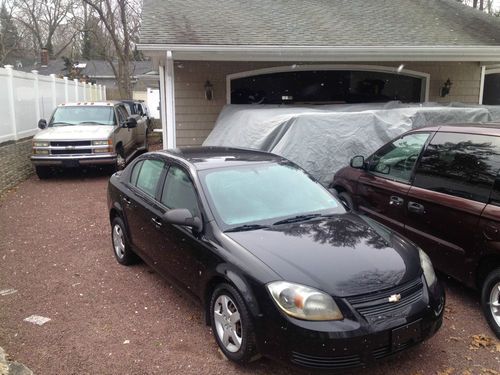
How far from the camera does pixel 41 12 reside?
4284cm

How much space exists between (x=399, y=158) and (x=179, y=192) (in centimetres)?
258

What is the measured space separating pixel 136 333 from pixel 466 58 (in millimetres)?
9717

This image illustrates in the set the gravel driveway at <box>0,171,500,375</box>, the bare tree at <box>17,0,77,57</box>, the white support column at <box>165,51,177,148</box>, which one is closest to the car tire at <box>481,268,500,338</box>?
the gravel driveway at <box>0,171,500,375</box>

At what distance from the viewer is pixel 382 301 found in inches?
123

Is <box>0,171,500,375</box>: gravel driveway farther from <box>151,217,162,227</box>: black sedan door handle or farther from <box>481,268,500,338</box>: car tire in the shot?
<box>151,217,162,227</box>: black sedan door handle

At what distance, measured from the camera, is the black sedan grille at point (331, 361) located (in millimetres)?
2988

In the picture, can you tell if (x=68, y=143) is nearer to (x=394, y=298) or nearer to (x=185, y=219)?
(x=185, y=219)

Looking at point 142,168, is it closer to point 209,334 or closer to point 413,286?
point 209,334

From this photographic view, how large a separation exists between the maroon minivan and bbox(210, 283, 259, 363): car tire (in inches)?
84.3

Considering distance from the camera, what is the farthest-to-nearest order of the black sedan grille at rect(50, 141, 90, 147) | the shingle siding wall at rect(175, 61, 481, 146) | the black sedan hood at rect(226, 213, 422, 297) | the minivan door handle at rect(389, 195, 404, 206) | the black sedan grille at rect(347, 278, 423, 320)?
1. the black sedan grille at rect(50, 141, 90, 147)
2. the shingle siding wall at rect(175, 61, 481, 146)
3. the minivan door handle at rect(389, 195, 404, 206)
4. the black sedan hood at rect(226, 213, 422, 297)
5. the black sedan grille at rect(347, 278, 423, 320)

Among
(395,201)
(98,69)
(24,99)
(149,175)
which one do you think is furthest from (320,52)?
(98,69)

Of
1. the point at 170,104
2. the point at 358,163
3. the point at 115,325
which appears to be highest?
the point at 170,104

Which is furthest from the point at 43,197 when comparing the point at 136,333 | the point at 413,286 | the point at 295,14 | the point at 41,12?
the point at 41,12

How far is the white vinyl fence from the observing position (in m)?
11.1
